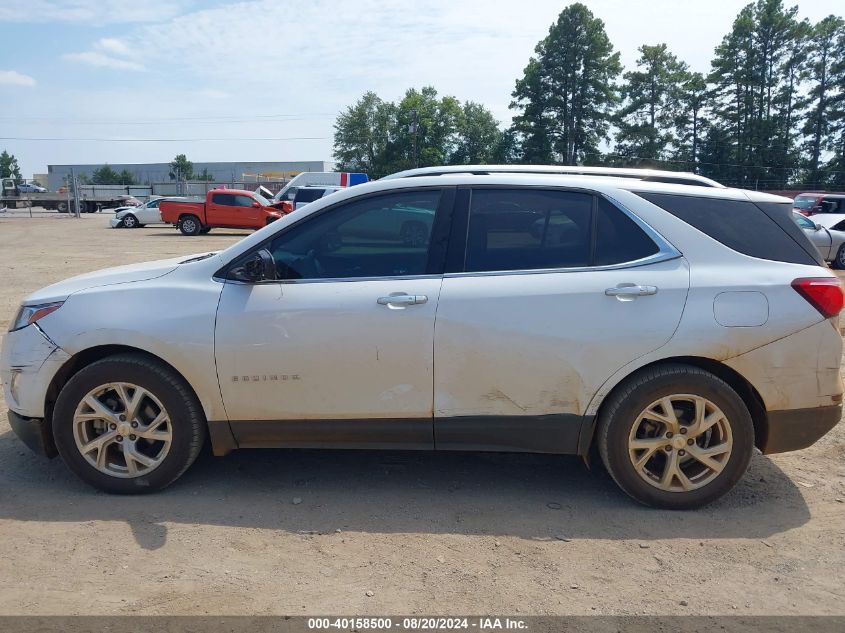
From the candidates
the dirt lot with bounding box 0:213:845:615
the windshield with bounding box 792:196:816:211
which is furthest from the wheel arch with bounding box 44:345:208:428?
the windshield with bounding box 792:196:816:211

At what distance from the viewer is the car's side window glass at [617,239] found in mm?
3863

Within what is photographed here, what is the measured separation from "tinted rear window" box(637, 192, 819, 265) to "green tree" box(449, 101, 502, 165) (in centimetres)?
7708

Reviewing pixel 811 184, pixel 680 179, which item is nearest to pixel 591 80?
pixel 811 184

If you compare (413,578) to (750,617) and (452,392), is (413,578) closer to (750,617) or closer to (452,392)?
(452,392)

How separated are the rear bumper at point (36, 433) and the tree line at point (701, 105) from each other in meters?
51.2

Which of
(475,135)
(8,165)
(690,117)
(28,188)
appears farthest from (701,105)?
(8,165)

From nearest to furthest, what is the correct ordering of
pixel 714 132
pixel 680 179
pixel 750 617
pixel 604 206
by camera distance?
pixel 750 617 < pixel 604 206 < pixel 680 179 < pixel 714 132

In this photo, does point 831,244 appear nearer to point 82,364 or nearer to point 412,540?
point 412,540

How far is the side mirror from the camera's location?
3838mm

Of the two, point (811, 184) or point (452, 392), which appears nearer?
point (452, 392)

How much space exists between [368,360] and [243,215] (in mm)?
26746

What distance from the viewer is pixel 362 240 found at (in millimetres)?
4012

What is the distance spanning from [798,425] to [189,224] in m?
28.6

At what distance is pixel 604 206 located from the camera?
3947 millimetres
